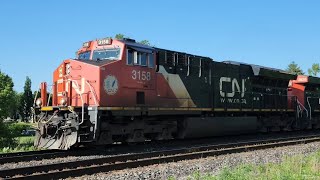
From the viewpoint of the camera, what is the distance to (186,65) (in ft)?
52.5

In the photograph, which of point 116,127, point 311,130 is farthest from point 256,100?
point 116,127

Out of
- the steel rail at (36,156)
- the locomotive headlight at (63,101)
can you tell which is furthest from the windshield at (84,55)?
the steel rail at (36,156)

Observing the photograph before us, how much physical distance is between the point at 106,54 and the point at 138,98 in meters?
1.90

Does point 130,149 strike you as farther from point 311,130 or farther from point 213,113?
point 311,130

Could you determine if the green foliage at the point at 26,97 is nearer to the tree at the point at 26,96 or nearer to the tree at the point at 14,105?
the tree at the point at 26,96

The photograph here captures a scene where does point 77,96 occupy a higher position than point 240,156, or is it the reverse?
point 77,96

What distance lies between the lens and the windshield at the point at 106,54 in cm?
1327

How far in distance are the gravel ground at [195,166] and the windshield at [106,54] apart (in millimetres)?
4530

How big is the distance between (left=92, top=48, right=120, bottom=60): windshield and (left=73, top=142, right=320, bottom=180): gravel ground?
4530mm

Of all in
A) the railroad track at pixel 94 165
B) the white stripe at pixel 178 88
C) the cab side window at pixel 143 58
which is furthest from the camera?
the white stripe at pixel 178 88

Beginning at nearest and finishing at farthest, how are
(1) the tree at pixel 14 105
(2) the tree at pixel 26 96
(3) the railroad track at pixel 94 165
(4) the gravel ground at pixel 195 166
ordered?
(3) the railroad track at pixel 94 165, (4) the gravel ground at pixel 195 166, (1) the tree at pixel 14 105, (2) the tree at pixel 26 96

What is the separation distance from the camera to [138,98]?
13758 mm

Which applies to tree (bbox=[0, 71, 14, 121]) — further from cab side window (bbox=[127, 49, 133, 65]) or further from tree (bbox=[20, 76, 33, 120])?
tree (bbox=[20, 76, 33, 120])

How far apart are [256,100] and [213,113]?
3842 millimetres
